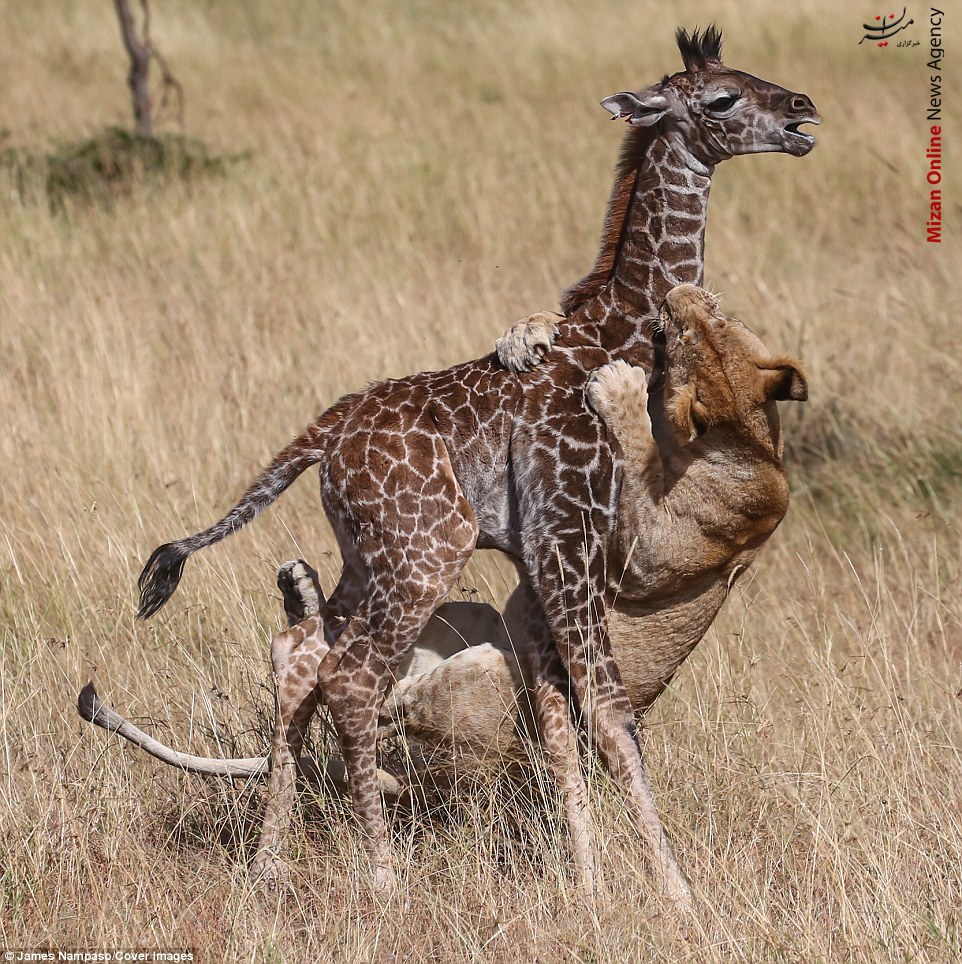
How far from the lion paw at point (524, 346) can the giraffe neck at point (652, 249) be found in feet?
0.61

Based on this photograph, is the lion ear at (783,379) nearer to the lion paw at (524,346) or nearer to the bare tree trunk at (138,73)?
the lion paw at (524,346)

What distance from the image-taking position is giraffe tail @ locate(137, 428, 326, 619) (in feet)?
16.0

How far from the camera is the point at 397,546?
181 inches

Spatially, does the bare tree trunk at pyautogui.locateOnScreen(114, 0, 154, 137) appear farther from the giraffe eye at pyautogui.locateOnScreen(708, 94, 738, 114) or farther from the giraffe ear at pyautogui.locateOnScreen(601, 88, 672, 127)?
the giraffe eye at pyautogui.locateOnScreen(708, 94, 738, 114)

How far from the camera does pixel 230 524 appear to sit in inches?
196

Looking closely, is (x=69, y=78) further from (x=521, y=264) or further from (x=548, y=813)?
(x=548, y=813)

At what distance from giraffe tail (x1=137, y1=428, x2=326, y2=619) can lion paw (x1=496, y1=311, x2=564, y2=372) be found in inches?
28.0

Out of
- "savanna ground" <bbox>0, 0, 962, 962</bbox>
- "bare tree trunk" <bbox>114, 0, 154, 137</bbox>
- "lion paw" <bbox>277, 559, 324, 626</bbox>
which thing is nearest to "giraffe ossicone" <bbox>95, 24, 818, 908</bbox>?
"lion paw" <bbox>277, 559, 324, 626</bbox>

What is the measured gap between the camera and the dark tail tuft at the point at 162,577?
487 centimetres

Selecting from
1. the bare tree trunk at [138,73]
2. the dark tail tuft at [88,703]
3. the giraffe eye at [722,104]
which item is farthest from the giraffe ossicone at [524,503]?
the bare tree trunk at [138,73]

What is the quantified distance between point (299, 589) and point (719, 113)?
227 cm

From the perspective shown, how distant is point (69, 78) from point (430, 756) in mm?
16558

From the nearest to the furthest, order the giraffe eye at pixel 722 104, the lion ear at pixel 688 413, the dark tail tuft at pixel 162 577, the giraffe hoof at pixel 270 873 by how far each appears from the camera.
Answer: the lion ear at pixel 688 413
the giraffe hoof at pixel 270 873
the dark tail tuft at pixel 162 577
the giraffe eye at pixel 722 104

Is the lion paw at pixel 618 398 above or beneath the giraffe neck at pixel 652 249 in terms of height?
beneath
